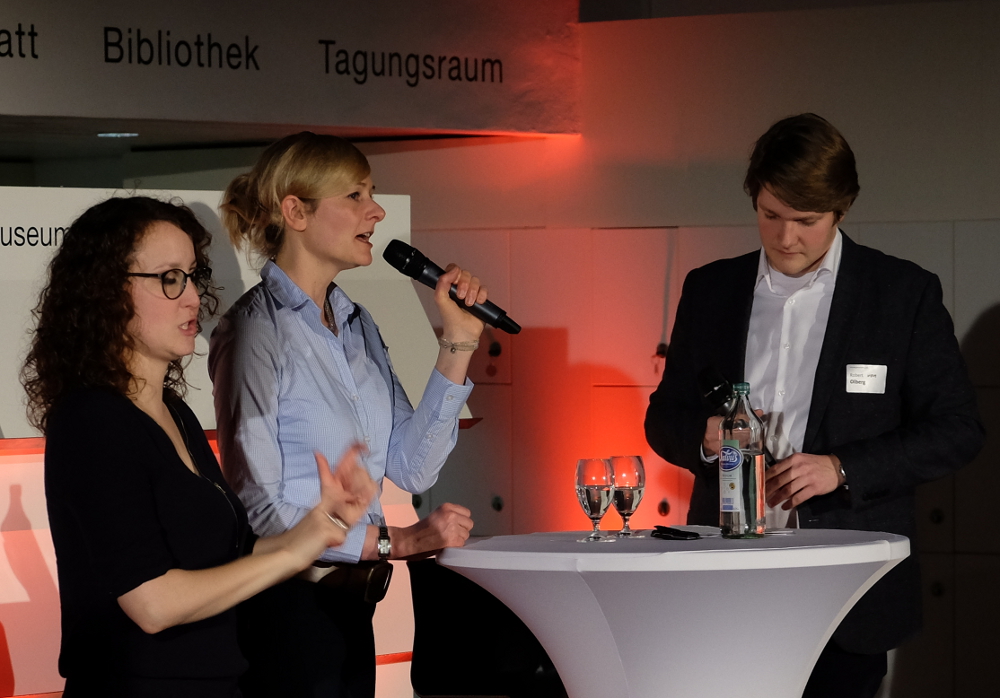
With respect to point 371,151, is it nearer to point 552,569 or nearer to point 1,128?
point 1,128

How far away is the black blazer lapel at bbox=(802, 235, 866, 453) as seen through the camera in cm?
259

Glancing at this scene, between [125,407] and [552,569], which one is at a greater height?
[125,407]

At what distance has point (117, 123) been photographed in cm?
412

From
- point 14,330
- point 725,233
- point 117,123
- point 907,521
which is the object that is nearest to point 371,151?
point 117,123

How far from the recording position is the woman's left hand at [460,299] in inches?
93.2

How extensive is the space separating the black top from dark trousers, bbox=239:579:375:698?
0.37 metres

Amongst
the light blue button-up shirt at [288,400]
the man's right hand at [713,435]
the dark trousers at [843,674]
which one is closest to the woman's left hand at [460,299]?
Answer: the light blue button-up shirt at [288,400]

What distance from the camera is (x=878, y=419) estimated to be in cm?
260

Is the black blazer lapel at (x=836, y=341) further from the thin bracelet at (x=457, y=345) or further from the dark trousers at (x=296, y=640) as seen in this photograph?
the dark trousers at (x=296, y=640)

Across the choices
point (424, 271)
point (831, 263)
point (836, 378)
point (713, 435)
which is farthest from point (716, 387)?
point (424, 271)

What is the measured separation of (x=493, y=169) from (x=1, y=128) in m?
2.01

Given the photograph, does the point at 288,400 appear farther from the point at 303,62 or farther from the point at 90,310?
the point at 303,62

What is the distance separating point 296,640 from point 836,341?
1.41 m

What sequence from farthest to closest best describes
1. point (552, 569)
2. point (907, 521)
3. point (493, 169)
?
point (493, 169), point (907, 521), point (552, 569)
